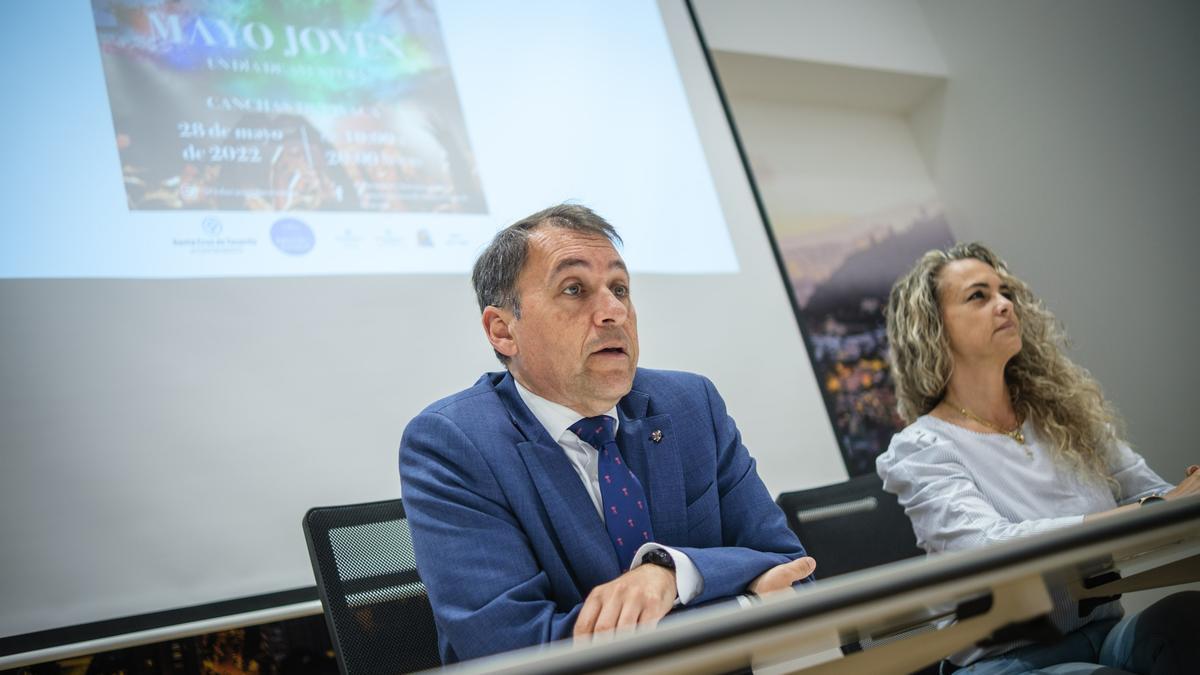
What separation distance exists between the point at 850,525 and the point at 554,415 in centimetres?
72

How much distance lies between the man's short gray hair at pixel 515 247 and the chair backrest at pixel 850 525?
65cm

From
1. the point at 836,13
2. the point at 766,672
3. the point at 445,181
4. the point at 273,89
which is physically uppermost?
the point at 836,13

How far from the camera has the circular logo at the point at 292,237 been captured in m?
2.31

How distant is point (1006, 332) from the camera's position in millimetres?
1889

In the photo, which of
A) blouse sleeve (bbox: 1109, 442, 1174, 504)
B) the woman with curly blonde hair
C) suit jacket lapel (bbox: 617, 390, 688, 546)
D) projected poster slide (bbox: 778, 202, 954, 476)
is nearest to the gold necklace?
the woman with curly blonde hair

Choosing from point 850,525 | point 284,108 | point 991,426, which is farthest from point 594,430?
point 284,108

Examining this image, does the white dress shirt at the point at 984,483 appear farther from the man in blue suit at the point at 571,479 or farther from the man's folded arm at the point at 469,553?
the man's folded arm at the point at 469,553

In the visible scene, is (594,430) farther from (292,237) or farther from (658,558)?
(292,237)

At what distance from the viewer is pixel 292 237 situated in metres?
2.33

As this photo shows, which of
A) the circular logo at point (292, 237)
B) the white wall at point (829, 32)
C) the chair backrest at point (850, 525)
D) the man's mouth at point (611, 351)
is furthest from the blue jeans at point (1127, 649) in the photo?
the white wall at point (829, 32)

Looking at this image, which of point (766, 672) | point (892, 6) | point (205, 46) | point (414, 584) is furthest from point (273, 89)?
point (892, 6)

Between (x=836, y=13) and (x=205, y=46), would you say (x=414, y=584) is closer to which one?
(x=205, y=46)

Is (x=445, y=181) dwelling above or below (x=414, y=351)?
above

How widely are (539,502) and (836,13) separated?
384 centimetres
